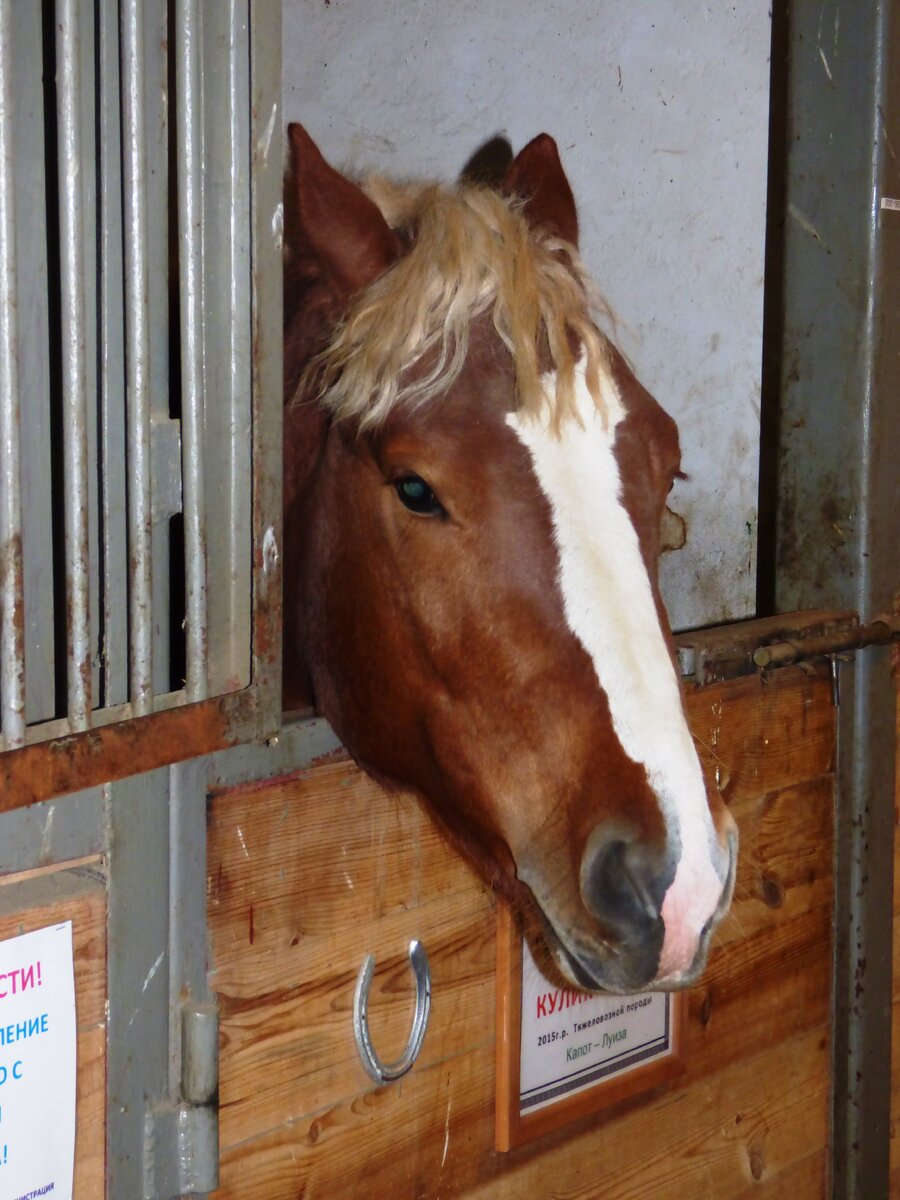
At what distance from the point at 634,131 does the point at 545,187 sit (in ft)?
3.44

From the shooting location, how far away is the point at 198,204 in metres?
1.14

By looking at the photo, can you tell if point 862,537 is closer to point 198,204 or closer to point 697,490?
point 697,490

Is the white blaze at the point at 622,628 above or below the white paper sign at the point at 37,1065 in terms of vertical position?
above

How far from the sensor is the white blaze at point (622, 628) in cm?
114

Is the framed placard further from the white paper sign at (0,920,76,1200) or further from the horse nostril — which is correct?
the white paper sign at (0,920,76,1200)

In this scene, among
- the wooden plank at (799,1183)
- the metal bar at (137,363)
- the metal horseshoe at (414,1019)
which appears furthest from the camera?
the wooden plank at (799,1183)

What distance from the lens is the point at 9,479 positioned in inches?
37.4

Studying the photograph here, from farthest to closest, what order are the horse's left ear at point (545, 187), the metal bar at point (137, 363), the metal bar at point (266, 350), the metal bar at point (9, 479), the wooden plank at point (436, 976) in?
the horse's left ear at point (545, 187) → the wooden plank at point (436, 976) → the metal bar at point (266, 350) → the metal bar at point (137, 363) → the metal bar at point (9, 479)

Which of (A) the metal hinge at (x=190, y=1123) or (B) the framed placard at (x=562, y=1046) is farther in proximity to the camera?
(B) the framed placard at (x=562, y=1046)

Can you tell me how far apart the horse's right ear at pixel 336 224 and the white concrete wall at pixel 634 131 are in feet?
4.21

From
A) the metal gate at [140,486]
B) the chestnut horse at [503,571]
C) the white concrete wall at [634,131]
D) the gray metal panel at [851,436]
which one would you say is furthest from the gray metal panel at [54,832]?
the white concrete wall at [634,131]

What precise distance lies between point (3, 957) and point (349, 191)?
891mm

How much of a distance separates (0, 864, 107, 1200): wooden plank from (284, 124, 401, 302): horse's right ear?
73 cm

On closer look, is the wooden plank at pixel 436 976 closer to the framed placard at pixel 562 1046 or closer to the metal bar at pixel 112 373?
the framed placard at pixel 562 1046
